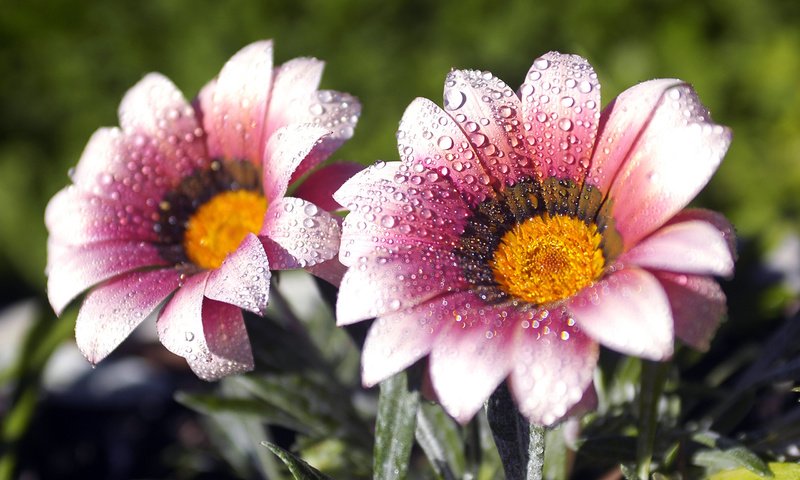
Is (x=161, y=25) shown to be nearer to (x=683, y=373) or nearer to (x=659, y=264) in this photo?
(x=683, y=373)

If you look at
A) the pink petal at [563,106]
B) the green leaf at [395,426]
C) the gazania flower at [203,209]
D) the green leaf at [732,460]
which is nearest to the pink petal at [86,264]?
the gazania flower at [203,209]

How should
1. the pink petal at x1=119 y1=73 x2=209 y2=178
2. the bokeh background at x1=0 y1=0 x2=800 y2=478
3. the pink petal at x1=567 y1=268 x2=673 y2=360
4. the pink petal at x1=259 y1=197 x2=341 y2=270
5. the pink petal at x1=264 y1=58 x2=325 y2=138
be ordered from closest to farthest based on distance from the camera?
the pink petal at x1=567 y1=268 x2=673 y2=360
the pink petal at x1=259 y1=197 x2=341 y2=270
the pink petal at x1=264 y1=58 x2=325 y2=138
the pink petal at x1=119 y1=73 x2=209 y2=178
the bokeh background at x1=0 y1=0 x2=800 y2=478

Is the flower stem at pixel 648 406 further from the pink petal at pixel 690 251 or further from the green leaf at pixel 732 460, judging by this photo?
the pink petal at pixel 690 251

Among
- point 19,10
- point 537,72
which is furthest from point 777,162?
point 19,10

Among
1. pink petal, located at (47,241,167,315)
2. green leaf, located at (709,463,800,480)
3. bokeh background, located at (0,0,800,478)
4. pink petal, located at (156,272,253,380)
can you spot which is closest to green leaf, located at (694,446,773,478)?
green leaf, located at (709,463,800,480)

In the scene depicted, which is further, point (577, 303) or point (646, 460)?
point (646, 460)

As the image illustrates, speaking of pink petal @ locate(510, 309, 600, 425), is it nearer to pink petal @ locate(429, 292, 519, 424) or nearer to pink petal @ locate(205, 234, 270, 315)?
pink petal @ locate(429, 292, 519, 424)

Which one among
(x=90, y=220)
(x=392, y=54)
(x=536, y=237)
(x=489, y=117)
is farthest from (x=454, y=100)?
(x=392, y=54)
